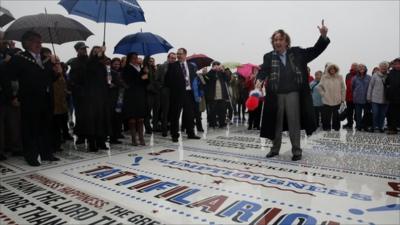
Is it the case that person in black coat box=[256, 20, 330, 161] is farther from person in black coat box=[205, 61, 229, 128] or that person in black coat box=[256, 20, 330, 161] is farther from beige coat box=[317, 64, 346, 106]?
person in black coat box=[205, 61, 229, 128]

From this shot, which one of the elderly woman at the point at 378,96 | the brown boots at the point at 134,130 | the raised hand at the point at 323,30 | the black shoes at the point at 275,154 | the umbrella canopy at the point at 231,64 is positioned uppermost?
the umbrella canopy at the point at 231,64

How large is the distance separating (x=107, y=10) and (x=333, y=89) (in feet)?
18.0

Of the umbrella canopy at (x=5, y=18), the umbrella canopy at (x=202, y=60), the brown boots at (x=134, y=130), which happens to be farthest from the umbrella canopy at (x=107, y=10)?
the umbrella canopy at (x=202, y=60)

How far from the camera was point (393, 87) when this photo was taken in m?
7.05

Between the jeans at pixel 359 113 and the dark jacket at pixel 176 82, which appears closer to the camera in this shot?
the dark jacket at pixel 176 82

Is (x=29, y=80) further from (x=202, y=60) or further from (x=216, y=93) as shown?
(x=202, y=60)

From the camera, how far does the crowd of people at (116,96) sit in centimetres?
447

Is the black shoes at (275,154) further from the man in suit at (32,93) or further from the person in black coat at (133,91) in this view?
the man in suit at (32,93)

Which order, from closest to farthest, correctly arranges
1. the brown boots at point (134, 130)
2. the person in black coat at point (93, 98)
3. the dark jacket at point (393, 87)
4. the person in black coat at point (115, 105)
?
1. the person in black coat at point (93, 98)
2. the brown boots at point (134, 130)
3. the person in black coat at point (115, 105)
4. the dark jacket at point (393, 87)

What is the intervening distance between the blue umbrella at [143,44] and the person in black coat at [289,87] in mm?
2701

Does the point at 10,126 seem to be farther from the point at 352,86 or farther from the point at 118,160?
the point at 352,86

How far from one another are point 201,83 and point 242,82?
322cm

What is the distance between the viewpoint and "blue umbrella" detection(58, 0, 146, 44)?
476 centimetres

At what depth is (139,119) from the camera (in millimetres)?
5914
